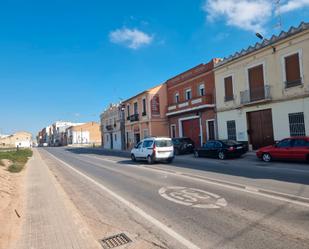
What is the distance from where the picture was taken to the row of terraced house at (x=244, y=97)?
17.8 metres

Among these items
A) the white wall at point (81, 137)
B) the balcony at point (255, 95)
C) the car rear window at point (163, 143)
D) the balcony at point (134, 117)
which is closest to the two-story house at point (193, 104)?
the balcony at point (255, 95)

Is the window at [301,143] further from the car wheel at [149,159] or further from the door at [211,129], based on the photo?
the door at [211,129]

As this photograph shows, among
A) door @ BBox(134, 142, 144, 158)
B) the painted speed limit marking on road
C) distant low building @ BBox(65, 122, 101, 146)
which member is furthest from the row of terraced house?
distant low building @ BBox(65, 122, 101, 146)

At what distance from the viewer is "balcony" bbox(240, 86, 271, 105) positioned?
1980 cm

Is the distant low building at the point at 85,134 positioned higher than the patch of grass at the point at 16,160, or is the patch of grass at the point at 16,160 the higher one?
the distant low building at the point at 85,134

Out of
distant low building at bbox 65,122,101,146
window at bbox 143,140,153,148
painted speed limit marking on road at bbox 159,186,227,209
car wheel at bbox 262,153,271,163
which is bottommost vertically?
Answer: painted speed limit marking on road at bbox 159,186,227,209

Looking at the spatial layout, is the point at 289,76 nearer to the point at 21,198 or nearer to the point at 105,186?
the point at 105,186

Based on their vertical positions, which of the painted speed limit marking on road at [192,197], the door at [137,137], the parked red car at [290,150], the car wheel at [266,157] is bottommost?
the painted speed limit marking on road at [192,197]

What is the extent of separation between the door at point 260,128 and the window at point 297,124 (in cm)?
179

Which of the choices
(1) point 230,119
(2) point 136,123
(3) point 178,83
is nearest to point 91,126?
(2) point 136,123

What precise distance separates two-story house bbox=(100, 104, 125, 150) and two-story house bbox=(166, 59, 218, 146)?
1451 cm

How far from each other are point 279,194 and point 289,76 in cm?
1337

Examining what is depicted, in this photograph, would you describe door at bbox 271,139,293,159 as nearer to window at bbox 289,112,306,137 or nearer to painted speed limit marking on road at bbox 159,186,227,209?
window at bbox 289,112,306,137

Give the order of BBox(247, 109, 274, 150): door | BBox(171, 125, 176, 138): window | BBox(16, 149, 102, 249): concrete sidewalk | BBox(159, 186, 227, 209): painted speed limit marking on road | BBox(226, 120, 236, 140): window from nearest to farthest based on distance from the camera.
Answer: BBox(16, 149, 102, 249): concrete sidewalk, BBox(159, 186, 227, 209): painted speed limit marking on road, BBox(247, 109, 274, 150): door, BBox(226, 120, 236, 140): window, BBox(171, 125, 176, 138): window
